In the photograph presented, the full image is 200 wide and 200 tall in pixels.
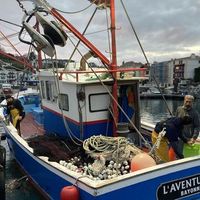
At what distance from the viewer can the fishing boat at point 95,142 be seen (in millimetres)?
5422

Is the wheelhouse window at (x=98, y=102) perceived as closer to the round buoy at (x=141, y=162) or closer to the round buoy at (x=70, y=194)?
the round buoy at (x=141, y=162)

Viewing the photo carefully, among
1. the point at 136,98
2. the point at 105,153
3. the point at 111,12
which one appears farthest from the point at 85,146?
the point at 111,12

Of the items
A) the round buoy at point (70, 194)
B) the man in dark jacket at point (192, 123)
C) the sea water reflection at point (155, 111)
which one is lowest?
the sea water reflection at point (155, 111)

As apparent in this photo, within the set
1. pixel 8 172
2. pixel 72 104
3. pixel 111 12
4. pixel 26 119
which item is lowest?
pixel 8 172

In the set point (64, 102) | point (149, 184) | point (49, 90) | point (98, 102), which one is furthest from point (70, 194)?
point (49, 90)

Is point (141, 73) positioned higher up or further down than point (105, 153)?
higher up

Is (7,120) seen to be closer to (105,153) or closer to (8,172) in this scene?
(8,172)

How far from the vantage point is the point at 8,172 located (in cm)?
1092

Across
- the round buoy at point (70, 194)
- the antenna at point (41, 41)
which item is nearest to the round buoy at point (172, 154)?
the round buoy at point (70, 194)

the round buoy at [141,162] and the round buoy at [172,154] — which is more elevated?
the round buoy at [141,162]

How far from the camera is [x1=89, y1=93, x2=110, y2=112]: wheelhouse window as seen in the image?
815 cm

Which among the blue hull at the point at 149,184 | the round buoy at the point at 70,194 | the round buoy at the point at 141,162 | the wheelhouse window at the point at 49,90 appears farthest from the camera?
the wheelhouse window at the point at 49,90

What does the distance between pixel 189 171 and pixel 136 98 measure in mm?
3323

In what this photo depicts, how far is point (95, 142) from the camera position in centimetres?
727
